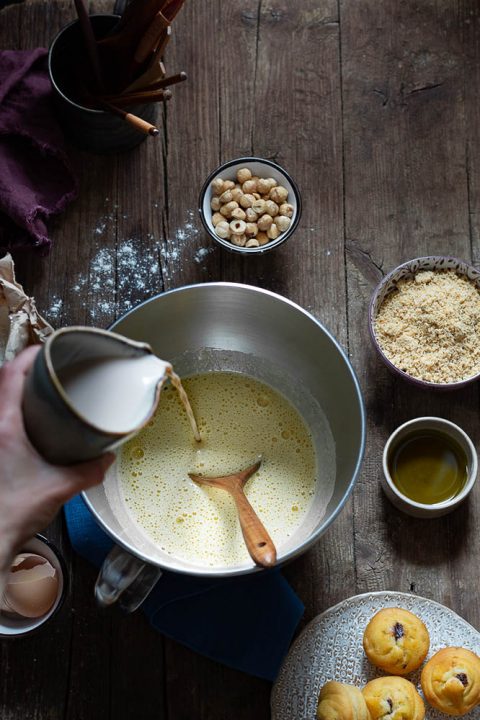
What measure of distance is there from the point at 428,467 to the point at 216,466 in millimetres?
405

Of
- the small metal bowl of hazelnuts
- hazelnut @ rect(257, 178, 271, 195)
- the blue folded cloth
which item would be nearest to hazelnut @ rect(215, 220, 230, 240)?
the small metal bowl of hazelnuts

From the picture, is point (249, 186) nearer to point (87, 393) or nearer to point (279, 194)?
point (279, 194)

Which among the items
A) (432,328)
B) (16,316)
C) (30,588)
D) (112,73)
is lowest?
(30,588)

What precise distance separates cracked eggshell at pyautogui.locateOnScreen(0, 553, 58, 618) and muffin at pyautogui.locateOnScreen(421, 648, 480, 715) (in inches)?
26.5

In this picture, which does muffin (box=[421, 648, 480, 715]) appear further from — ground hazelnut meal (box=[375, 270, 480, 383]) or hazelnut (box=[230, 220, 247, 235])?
hazelnut (box=[230, 220, 247, 235])

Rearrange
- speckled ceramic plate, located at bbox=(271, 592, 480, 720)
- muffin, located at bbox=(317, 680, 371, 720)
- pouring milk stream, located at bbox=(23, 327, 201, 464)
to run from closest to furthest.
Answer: pouring milk stream, located at bbox=(23, 327, 201, 464) < muffin, located at bbox=(317, 680, 371, 720) < speckled ceramic plate, located at bbox=(271, 592, 480, 720)

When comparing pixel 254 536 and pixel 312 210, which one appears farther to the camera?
pixel 312 210

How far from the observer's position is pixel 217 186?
66.9 inches

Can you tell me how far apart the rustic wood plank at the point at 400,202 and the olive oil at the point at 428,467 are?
5 cm

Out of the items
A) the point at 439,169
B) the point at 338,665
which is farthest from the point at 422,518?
the point at 439,169

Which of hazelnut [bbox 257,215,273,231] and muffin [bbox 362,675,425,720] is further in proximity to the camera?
hazelnut [bbox 257,215,273,231]

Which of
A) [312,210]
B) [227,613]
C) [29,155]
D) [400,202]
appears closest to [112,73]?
[29,155]

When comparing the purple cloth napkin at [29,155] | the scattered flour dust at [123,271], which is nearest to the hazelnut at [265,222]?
the scattered flour dust at [123,271]

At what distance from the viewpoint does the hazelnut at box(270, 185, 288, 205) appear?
170 cm
